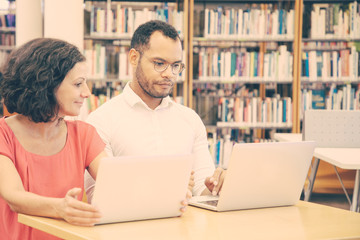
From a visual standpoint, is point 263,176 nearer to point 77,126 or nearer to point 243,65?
point 77,126

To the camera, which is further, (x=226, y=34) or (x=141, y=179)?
(x=226, y=34)

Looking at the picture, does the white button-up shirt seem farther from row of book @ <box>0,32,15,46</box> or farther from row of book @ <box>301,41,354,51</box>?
row of book @ <box>0,32,15,46</box>

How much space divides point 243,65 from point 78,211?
3.75 meters

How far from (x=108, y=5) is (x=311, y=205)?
11.7ft

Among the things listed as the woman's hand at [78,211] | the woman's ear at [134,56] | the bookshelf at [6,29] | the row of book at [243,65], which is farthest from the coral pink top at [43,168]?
the bookshelf at [6,29]

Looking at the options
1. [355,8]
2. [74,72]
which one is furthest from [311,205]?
[355,8]

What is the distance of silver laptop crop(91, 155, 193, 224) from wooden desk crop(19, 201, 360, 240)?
0.11ft

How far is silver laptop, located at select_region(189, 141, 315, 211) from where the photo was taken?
1.45 meters

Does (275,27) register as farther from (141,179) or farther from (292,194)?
(141,179)

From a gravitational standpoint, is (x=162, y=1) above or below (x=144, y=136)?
above

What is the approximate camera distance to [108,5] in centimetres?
475

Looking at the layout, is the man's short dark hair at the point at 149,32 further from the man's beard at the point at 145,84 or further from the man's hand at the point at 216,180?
the man's hand at the point at 216,180

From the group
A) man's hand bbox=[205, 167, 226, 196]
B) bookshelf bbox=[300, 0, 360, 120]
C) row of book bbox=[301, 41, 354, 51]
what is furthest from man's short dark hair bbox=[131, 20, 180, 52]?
row of book bbox=[301, 41, 354, 51]

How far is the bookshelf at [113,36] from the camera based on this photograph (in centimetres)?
471
